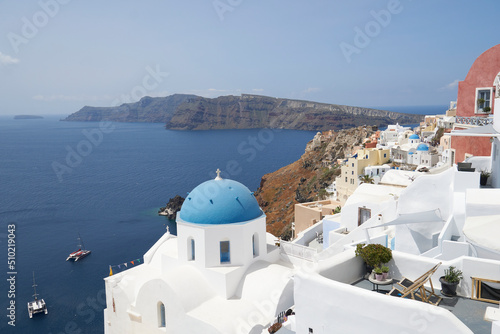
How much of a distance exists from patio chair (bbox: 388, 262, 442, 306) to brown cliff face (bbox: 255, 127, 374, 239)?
133 ft

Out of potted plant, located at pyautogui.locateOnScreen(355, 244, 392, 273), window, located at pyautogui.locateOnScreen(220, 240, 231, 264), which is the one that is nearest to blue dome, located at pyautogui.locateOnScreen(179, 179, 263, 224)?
window, located at pyautogui.locateOnScreen(220, 240, 231, 264)

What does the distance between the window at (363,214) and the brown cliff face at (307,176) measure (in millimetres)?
28892

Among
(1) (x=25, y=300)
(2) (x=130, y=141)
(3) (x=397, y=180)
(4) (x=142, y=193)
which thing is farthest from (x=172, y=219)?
(2) (x=130, y=141)

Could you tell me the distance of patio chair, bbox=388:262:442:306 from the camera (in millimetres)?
6617

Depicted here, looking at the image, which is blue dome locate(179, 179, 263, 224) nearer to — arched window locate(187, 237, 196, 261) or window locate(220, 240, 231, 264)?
arched window locate(187, 237, 196, 261)

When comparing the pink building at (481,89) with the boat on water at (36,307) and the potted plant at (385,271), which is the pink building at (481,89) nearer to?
the potted plant at (385,271)

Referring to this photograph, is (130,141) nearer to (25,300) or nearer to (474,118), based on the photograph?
(25,300)

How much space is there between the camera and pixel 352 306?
630 centimetres

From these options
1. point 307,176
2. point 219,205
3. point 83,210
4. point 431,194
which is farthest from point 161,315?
point 83,210

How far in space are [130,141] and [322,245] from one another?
139 meters

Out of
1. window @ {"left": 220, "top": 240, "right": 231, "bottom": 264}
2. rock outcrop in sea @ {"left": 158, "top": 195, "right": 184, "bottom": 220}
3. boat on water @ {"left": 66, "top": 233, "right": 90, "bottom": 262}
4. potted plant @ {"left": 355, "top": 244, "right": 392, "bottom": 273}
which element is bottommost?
boat on water @ {"left": 66, "top": 233, "right": 90, "bottom": 262}

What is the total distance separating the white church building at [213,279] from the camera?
1232cm

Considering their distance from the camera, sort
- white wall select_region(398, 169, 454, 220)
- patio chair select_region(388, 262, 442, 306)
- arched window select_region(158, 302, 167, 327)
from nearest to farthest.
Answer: patio chair select_region(388, 262, 442, 306)
white wall select_region(398, 169, 454, 220)
arched window select_region(158, 302, 167, 327)

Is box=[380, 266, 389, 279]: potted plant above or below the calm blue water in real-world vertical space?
above
